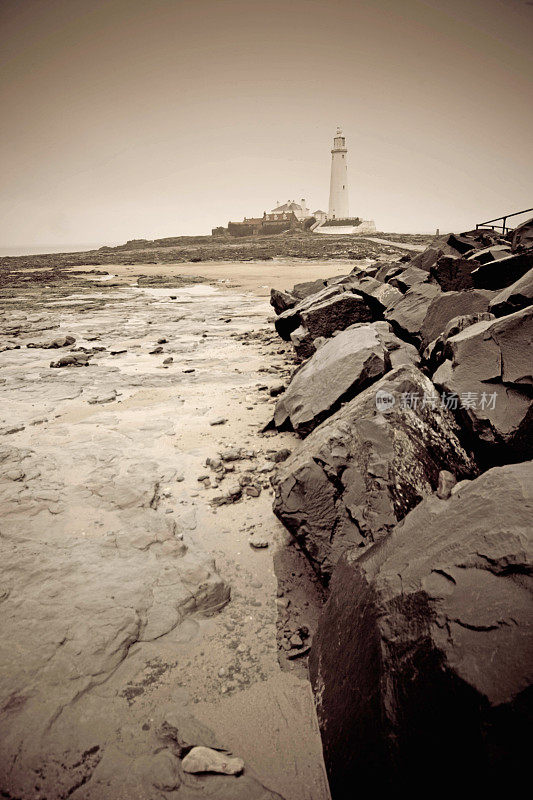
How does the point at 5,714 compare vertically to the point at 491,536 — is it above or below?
below

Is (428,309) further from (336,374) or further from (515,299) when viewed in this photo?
(336,374)

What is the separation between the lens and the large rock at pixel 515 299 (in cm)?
357

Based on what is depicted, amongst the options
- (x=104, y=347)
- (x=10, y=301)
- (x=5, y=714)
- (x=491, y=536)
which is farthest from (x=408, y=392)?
(x=10, y=301)

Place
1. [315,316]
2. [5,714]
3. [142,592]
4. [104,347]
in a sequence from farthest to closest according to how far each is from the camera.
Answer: [104,347] → [315,316] → [142,592] → [5,714]

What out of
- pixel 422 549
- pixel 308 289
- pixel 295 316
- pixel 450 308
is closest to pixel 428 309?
pixel 450 308

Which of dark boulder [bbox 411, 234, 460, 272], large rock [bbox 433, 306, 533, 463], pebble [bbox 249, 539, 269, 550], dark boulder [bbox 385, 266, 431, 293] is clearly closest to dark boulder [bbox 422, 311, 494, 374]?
large rock [bbox 433, 306, 533, 463]

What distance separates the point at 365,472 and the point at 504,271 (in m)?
4.17

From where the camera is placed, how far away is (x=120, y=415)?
16.6ft

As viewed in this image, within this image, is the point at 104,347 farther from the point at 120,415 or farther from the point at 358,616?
the point at 358,616

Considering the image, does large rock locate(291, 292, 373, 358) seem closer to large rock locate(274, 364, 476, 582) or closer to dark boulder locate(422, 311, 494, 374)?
dark boulder locate(422, 311, 494, 374)

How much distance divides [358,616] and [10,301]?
1781cm

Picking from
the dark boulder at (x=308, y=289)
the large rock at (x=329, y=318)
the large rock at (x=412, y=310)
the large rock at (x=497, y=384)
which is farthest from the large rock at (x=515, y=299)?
the dark boulder at (x=308, y=289)

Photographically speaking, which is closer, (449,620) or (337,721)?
(449,620)

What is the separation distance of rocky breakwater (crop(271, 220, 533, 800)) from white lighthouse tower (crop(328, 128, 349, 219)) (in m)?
77.4
